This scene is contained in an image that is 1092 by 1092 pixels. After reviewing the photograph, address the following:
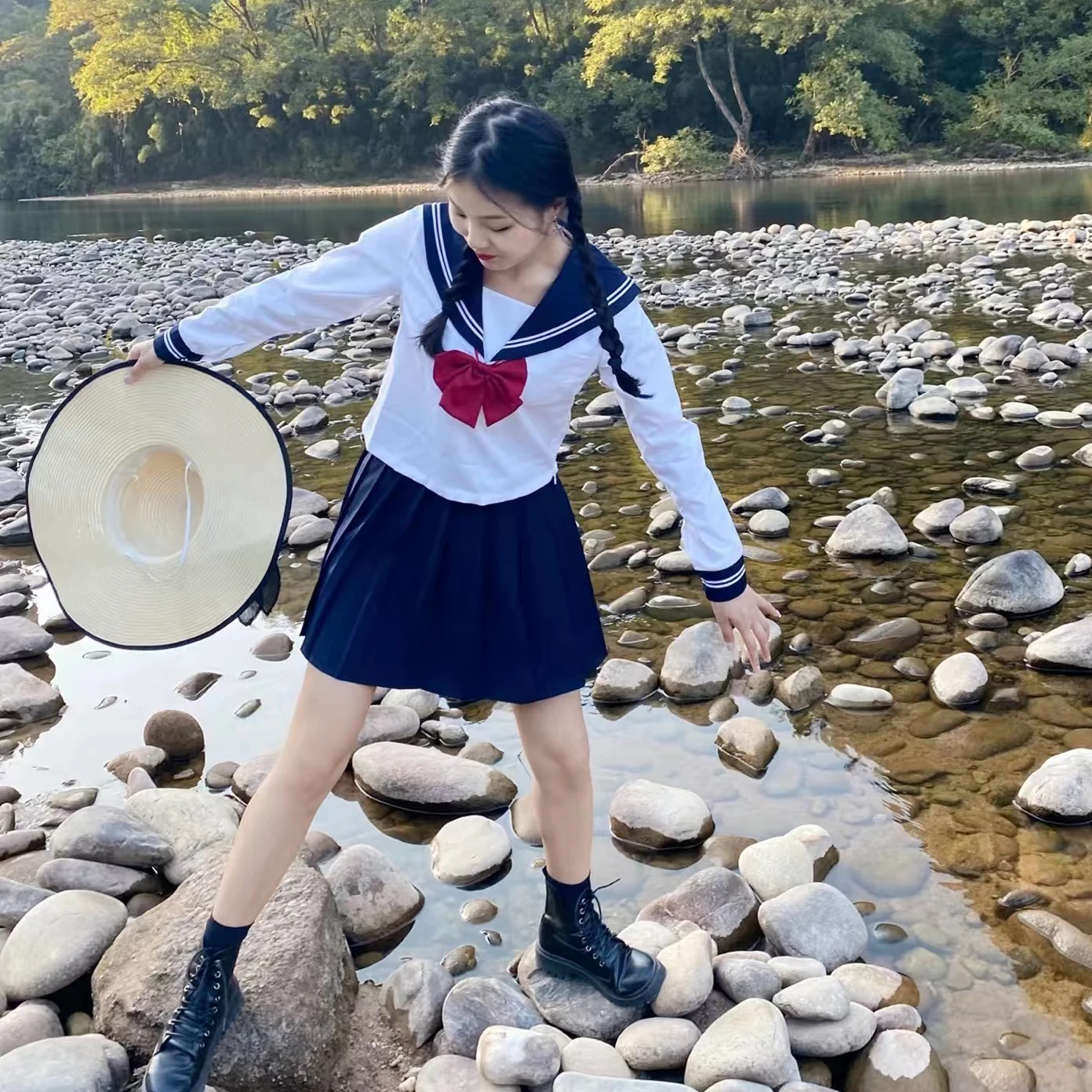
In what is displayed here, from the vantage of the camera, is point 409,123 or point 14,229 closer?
point 14,229

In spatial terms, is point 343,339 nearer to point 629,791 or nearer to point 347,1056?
point 629,791

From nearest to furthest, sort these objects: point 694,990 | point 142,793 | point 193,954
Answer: point 193,954
point 694,990
point 142,793

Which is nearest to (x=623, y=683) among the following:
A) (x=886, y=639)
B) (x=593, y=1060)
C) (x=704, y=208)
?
(x=886, y=639)

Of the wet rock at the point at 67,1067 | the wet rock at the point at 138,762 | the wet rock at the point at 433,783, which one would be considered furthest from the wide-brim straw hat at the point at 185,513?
the wet rock at the point at 138,762

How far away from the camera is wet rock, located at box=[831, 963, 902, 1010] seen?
2.09 m

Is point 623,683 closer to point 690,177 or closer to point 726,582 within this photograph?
point 726,582

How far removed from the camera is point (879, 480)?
5160 millimetres

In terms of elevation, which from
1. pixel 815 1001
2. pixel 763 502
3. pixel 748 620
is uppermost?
pixel 748 620

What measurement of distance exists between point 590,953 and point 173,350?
133 cm

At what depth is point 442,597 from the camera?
6.37 ft

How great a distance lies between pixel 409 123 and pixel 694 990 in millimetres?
43771

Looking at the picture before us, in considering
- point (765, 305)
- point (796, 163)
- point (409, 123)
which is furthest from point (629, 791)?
point (409, 123)

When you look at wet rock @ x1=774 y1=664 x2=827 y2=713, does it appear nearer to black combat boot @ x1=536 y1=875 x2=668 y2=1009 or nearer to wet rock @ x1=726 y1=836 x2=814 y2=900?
wet rock @ x1=726 y1=836 x2=814 y2=900

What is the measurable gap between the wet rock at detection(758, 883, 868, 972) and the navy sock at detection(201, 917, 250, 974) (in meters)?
1.02
